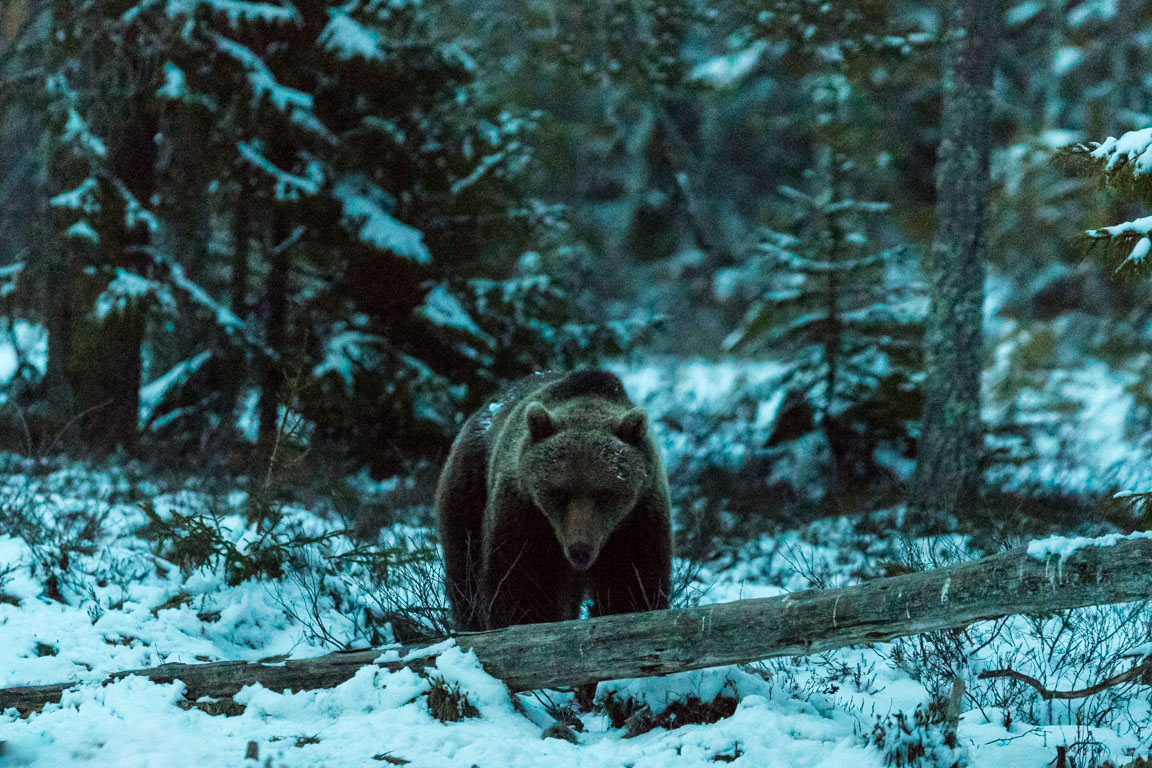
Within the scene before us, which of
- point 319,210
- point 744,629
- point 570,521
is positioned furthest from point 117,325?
point 744,629

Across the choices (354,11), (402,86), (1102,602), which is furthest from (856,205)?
(1102,602)

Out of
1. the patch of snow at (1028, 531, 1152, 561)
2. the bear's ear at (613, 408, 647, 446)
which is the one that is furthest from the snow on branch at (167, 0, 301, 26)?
the patch of snow at (1028, 531, 1152, 561)

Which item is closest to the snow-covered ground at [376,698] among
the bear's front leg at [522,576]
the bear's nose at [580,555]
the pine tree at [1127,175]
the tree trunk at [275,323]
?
the bear's front leg at [522,576]

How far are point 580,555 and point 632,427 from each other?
821 millimetres

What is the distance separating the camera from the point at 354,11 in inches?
438

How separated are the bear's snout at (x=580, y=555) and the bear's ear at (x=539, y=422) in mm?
691

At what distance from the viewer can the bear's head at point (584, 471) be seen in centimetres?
467

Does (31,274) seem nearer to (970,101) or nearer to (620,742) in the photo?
(620,742)

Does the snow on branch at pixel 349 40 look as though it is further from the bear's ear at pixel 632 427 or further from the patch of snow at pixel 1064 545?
the patch of snow at pixel 1064 545

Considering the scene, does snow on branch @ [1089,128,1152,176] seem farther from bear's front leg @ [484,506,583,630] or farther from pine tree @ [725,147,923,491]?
pine tree @ [725,147,923,491]

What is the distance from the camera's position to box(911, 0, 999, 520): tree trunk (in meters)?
8.79

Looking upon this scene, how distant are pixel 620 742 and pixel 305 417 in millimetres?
7680

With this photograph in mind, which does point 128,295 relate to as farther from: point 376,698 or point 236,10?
point 376,698

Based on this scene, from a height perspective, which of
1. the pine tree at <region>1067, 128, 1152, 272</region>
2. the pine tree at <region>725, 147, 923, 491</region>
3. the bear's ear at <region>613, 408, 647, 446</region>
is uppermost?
the pine tree at <region>725, 147, 923, 491</region>
